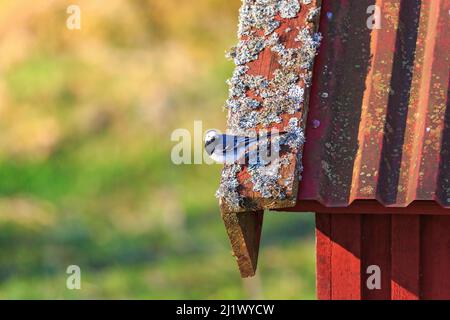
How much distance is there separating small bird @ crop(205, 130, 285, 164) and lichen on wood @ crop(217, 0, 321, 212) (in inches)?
1.3

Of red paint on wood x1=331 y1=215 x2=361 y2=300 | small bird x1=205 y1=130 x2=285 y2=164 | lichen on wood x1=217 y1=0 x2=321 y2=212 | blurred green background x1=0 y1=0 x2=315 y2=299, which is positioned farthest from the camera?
blurred green background x1=0 y1=0 x2=315 y2=299

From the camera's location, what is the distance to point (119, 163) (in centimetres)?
1284

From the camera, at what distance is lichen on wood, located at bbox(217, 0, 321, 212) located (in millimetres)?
3596

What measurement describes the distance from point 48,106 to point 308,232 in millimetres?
4379

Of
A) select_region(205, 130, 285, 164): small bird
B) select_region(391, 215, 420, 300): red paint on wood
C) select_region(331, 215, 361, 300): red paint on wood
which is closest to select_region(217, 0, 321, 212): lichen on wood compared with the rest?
select_region(205, 130, 285, 164): small bird

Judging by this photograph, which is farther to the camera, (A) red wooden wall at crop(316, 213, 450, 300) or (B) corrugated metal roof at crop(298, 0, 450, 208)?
(A) red wooden wall at crop(316, 213, 450, 300)

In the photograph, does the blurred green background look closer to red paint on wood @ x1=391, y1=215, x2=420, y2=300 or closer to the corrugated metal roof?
red paint on wood @ x1=391, y1=215, x2=420, y2=300

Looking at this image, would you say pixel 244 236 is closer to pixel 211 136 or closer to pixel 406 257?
pixel 211 136

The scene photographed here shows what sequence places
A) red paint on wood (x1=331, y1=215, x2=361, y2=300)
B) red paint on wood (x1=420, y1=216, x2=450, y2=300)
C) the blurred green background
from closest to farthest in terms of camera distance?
1. red paint on wood (x1=420, y1=216, x2=450, y2=300)
2. red paint on wood (x1=331, y1=215, x2=361, y2=300)
3. the blurred green background

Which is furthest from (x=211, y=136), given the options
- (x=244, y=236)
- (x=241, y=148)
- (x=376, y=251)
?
(x=376, y=251)

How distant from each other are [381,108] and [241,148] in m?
0.62

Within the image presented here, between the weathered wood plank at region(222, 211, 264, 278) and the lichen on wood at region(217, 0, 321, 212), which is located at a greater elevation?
the lichen on wood at region(217, 0, 321, 212)

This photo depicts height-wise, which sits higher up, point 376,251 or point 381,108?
point 381,108

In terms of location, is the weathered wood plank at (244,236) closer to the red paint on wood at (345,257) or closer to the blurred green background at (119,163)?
the red paint on wood at (345,257)
